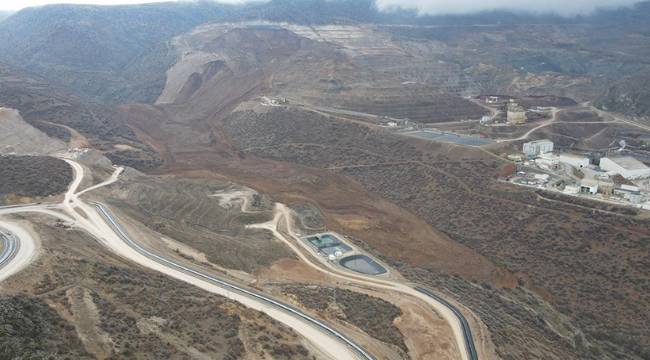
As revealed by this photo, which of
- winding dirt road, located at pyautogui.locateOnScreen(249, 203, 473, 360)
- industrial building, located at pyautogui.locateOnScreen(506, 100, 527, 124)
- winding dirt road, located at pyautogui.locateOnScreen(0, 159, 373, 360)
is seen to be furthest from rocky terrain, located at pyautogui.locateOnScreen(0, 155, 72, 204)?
industrial building, located at pyautogui.locateOnScreen(506, 100, 527, 124)

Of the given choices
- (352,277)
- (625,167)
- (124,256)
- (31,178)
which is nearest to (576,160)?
(625,167)

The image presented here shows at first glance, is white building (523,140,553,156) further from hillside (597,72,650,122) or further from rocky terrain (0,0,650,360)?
hillside (597,72,650,122)

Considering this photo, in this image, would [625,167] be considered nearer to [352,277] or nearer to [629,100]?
[352,277]

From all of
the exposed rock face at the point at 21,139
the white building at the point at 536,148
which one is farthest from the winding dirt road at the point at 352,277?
the exposed rock face at the point at 21,139

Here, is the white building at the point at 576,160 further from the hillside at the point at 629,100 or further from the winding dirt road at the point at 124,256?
the hillside at the point at 629,100

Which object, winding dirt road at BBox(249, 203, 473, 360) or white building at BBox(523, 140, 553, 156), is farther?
white building at BBox(523, 140, 553, 156)
